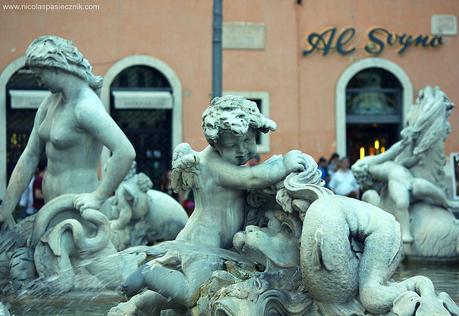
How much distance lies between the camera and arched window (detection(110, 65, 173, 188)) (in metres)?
27.3

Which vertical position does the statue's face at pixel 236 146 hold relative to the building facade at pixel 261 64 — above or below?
below

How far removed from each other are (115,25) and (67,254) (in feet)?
72.2

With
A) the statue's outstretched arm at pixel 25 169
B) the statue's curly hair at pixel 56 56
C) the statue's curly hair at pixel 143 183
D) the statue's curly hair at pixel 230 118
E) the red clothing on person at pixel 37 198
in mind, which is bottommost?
the red clothing on person at pixel 37 198

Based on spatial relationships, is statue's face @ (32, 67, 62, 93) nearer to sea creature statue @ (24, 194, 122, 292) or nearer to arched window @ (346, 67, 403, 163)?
sea creature statue @ (24, 194, 122, 292)

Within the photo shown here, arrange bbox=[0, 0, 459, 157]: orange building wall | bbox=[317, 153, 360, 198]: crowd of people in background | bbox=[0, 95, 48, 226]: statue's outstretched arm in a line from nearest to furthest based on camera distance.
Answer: bbox=[0, 95, 48, 226]: statue's outstretched arm < bbox=[317, 153, 360, 198]: crowd of people in background < bbox=[0, 0, 459, 157]: orange building wall

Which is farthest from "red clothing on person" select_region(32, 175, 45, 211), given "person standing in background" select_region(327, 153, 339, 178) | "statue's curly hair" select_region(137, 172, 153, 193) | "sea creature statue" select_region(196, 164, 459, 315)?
"sea creature statue" select_region(196, 164, 459, 315)

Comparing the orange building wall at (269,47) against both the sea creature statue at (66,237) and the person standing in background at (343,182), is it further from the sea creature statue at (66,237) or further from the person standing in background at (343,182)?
the sea creature statue at (66,237)

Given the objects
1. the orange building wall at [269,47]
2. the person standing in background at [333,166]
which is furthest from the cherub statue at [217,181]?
the orange building wall at [269,47]

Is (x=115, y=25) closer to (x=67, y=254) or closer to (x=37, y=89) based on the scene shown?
(x=37, y=89)

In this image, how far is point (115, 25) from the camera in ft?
91.6

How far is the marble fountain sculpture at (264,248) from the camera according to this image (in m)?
3.74

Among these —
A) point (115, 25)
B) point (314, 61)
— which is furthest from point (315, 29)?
point (115, 25)

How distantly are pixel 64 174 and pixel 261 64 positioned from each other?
22533mm

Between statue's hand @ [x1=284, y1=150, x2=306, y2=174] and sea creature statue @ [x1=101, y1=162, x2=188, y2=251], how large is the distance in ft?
16.8
